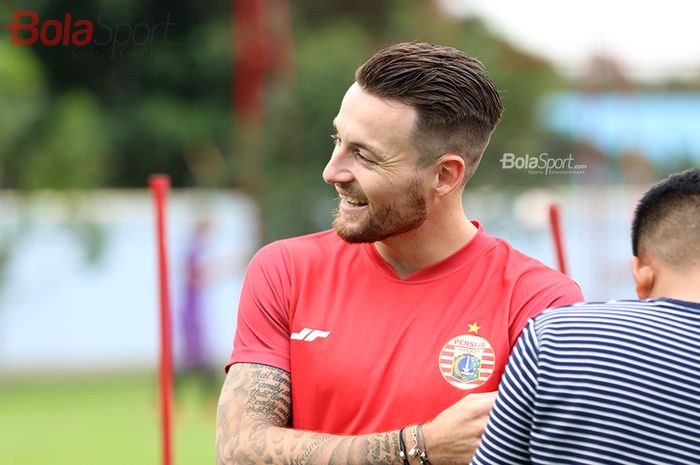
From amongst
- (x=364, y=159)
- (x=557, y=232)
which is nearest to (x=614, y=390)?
(x=364, y=159)

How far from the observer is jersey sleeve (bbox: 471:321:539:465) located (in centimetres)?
228

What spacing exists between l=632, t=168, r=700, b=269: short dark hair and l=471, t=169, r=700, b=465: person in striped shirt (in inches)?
5.7

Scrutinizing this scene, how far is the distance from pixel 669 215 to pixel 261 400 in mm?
1148

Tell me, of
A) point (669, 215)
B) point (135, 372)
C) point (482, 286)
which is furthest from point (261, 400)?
point (135, 372)

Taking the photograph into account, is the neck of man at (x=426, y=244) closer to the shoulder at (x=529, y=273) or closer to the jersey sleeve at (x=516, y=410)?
the shoulder at (x=529, y=273)

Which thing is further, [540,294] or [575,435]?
[540,294]

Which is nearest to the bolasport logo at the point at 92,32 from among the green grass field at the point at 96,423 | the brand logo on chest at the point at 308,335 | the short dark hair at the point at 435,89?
the green grass field at the point at 96,423

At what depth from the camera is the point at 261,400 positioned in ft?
9.67

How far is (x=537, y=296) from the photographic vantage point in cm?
291

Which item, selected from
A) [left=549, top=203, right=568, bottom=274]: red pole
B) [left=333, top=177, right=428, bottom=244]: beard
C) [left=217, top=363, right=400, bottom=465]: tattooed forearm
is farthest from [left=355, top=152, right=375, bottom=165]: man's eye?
[left=549, top=203, right=568, bottom=274]: red pole

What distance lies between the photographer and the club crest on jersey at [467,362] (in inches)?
112

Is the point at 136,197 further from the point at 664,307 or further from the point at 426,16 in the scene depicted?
the point at 664,307

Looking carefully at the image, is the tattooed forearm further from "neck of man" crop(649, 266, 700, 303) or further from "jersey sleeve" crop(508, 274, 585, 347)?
"neck of man" crop(649, 266, 700, 303)

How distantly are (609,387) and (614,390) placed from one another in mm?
12
